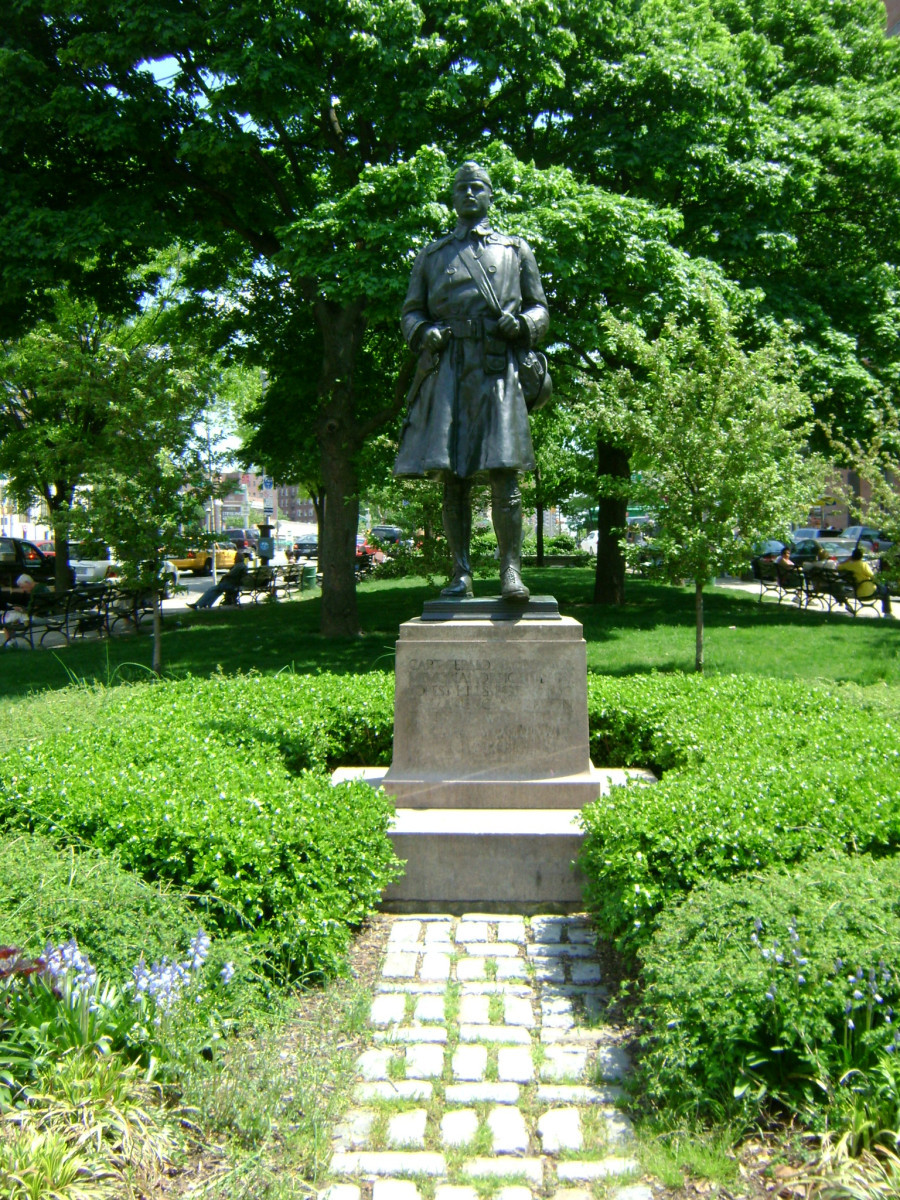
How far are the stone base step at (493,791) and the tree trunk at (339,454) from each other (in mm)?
10953

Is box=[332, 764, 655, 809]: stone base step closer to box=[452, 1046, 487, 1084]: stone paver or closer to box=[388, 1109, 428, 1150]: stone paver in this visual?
box=[452, 1046, 487, 1084]: stone paver

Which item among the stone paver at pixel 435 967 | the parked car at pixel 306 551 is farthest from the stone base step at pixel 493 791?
the parked car at pixel 306 551

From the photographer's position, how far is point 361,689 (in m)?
8.41

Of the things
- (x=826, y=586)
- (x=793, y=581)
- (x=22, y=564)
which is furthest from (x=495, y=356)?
(x=22, y=564)

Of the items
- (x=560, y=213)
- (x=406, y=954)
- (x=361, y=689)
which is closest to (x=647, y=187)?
(x=560, y=213)

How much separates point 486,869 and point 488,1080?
1.91 metres

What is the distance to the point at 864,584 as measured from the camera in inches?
810

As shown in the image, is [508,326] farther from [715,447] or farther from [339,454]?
[339,454]

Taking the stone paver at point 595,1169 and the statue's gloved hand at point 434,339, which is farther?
the statue's gloved hand at point 434,339

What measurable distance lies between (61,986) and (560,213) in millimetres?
11561

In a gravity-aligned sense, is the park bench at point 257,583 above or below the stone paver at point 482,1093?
below

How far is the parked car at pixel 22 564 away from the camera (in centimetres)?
2945

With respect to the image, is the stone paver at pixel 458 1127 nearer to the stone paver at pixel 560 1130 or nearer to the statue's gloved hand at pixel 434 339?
the stone paver at pixel 560 1130

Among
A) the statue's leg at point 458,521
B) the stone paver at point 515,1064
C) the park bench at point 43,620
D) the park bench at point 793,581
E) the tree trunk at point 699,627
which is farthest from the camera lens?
the park bench at point 793,581
